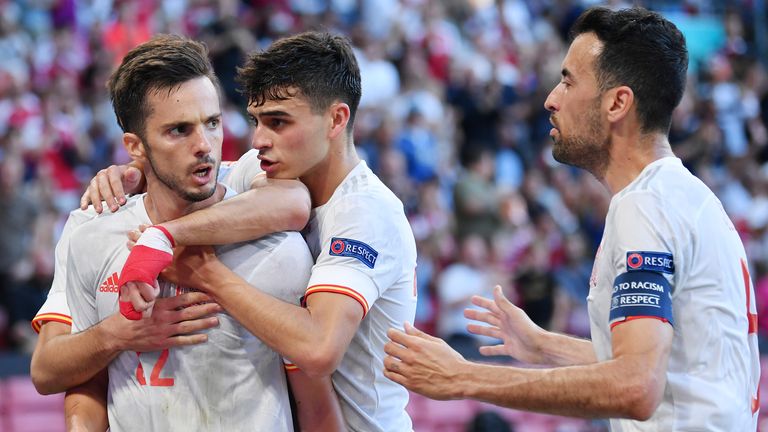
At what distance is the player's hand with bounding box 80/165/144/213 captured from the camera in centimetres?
421

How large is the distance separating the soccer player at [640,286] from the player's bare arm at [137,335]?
711 millimetres

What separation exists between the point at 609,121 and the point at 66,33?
31.0 ft

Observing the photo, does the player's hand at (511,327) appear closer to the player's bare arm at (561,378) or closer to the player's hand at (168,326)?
the player's bare arm at (561,378)

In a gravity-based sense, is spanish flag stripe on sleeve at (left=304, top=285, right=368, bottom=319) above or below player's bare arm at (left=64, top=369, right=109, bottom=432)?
above

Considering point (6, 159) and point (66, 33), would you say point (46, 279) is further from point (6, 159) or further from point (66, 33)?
point (66, 33)

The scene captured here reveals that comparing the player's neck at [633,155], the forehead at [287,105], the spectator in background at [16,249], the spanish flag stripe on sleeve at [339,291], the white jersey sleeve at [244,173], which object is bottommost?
the spanish flag stripe on sleeve at [339,291]

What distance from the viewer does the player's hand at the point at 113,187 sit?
13.8ft

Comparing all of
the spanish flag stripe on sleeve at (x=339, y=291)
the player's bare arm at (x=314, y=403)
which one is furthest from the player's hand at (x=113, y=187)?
the player's bare arm at (x=314, y=403)

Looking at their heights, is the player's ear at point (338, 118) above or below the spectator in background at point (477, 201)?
below

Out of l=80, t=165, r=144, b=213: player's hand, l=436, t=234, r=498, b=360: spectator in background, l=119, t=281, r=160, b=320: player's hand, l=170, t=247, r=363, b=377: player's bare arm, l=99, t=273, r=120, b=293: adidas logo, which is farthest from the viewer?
l=436, t=234, r=498, b=360: spectator in background

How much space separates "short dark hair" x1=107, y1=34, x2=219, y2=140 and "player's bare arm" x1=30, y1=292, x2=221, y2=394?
0.70m

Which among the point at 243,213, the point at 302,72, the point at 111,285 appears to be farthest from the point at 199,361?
the point at 302,72

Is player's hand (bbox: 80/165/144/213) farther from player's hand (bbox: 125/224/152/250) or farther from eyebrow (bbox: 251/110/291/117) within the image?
eyebrow (bbox: 251/110/291/117)

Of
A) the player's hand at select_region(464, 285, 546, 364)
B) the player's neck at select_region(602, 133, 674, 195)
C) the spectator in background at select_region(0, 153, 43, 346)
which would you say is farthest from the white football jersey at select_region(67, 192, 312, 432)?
the spectator in background at select_region(0, 153, 43, 346)
